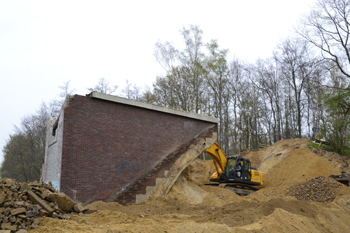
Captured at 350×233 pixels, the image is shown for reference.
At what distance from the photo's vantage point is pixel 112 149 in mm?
13250

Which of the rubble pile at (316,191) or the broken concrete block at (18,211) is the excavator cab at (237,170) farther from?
the broken concrete block at (18,211)

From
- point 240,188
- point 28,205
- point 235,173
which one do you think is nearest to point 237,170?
point 235,173

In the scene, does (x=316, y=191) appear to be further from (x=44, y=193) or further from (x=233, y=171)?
(x=44, y=193)

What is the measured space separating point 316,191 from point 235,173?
4.82m

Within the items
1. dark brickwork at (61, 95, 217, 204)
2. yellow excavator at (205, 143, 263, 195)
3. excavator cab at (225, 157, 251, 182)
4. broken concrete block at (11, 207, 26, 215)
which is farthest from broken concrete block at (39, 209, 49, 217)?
excavator cab at (225, 157, 251, 182)

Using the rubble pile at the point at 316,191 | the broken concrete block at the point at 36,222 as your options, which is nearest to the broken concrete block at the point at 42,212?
the broken concrete block at the point at 36,222

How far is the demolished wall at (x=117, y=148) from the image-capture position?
40.3 ft

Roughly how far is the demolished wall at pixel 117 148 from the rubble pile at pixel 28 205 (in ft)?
14.1

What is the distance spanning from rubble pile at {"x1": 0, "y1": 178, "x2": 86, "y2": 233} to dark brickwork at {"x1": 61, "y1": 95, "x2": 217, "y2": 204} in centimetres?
428

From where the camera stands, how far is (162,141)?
15.0 metres

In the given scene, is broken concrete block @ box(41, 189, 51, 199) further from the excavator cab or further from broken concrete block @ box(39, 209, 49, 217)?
the excavator cab

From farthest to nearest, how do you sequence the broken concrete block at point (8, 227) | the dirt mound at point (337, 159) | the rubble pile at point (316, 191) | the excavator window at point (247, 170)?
the dirt mound at point (337, 159), the excavator window at point (247, 170), the rubble pile at point (316, 191), the broken concrete block at point (8, 227)

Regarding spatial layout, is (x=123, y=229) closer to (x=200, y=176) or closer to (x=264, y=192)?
(x=264, y=192)

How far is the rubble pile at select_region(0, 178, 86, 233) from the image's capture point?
5.91 meters
